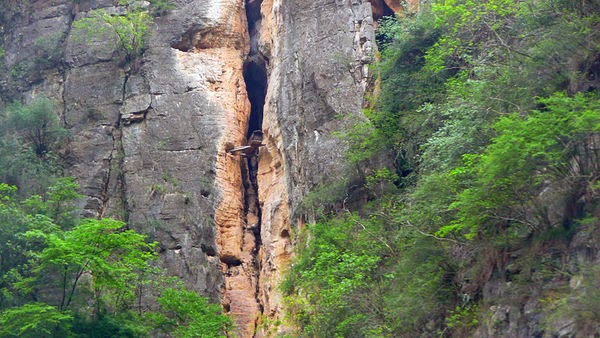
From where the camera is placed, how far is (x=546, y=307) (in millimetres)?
11625

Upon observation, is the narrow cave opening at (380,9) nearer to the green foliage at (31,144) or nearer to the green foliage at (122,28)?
the green foliage at (122,28)

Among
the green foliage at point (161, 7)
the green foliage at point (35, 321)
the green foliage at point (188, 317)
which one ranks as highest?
the green foliage at point (161, 7)

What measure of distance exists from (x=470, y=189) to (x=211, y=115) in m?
13.4

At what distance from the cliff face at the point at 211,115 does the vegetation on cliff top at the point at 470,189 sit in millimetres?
2072

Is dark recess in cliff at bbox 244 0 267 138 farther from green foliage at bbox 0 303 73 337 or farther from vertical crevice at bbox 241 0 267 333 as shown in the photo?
green foliage at bbox 0 303 73 337

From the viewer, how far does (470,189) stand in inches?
522

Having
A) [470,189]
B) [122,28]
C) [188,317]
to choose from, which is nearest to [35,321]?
[188,317]

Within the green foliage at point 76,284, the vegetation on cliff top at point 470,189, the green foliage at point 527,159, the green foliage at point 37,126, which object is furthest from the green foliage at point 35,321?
the green foliage at point 527,159

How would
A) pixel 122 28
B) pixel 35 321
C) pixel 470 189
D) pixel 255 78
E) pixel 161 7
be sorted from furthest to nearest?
pixel 255 78
pixel 161 7
pixel 122 28
pixel 35 321
pixel 470 189

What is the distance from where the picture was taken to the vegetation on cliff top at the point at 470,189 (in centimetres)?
1217

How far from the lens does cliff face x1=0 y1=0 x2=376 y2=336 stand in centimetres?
2245

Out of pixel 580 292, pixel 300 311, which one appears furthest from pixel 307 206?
pixel 580 292

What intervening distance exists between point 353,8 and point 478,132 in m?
9.94

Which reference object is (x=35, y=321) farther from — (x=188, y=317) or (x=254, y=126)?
(x=254, y=126)
